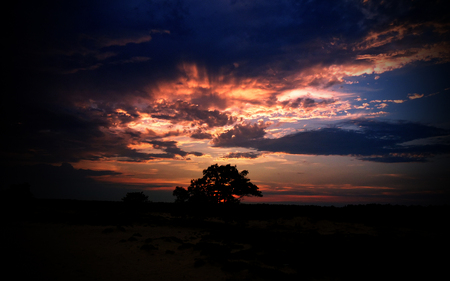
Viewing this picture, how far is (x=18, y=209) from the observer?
128ft

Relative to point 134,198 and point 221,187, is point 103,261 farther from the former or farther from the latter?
point 134,198

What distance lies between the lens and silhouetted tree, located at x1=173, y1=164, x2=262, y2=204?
112ft

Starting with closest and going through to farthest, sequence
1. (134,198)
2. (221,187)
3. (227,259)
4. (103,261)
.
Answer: (103,261)
(227,259)
(221,187)
(134,198)

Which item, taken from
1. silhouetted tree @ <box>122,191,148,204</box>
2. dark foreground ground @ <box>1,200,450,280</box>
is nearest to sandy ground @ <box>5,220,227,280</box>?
dark foreground ground @ <box>1,200,450,280</box>

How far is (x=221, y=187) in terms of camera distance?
34.2 meters

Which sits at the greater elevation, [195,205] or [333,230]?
[195,205]

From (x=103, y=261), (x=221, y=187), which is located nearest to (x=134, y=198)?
(x=221, y=187)

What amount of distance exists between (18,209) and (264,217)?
50.7 meters

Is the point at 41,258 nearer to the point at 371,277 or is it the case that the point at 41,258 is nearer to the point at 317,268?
the point at 317,268

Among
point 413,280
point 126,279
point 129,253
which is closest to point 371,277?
point 413,280

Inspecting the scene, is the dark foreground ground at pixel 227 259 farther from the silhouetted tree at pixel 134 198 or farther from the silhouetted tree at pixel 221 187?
the silhouetted tree at pixel 134 198

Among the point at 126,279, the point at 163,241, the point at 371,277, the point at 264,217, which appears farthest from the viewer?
the point at 264,217

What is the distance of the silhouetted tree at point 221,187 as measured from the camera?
34250 millimetres

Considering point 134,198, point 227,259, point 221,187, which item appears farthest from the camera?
point 134,198
